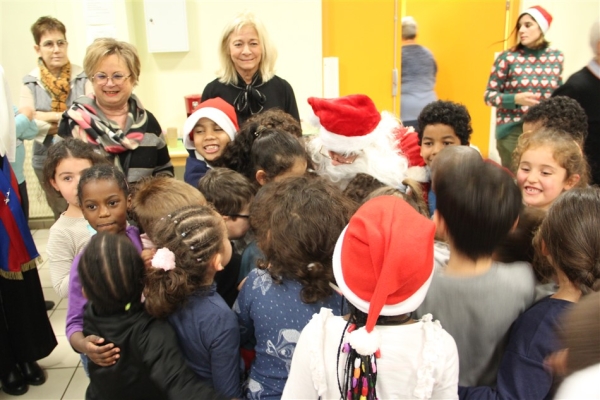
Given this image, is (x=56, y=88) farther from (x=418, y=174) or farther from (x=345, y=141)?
(x=418, y=174)

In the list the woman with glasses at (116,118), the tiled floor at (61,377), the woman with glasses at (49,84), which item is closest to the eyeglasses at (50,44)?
the woman with glasses at (49,84)

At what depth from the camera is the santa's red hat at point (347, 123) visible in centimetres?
184

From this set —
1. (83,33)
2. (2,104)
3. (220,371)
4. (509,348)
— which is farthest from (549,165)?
(83,33)

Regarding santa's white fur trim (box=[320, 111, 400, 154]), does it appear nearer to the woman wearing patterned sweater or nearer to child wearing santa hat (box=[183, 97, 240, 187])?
child wearing santa hat (box=[183, 97, 240, 187])

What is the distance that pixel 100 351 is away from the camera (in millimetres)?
1084

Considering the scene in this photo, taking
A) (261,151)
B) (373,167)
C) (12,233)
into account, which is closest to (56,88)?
(12,233)

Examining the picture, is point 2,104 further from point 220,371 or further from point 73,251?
point 220,371

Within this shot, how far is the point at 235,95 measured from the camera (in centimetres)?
245

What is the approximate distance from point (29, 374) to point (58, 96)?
5.99 feet

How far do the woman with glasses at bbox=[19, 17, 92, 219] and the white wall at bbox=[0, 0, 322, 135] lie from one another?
0.63m

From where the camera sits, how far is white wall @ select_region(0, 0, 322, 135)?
3762mm

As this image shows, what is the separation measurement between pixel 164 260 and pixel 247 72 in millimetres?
1603

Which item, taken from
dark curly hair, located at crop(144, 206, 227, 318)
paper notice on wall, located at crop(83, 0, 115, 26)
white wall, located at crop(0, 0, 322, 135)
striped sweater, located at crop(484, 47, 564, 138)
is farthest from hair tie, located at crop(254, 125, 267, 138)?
paper notice on wall, located at crop(83, 0, 115, 26)

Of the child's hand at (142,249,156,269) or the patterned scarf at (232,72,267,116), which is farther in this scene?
the patterned scarf at (232,72,267,116)
